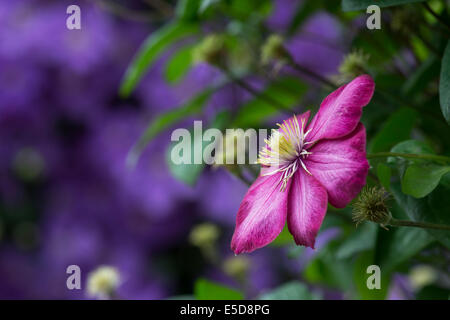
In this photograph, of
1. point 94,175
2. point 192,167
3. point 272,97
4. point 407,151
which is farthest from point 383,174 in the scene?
point 94,175

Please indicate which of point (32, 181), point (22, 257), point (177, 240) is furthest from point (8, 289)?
point (177, 240)

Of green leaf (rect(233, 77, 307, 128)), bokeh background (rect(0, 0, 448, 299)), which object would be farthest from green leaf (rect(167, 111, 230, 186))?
bokeh background (rect(0, 0, 448, 299))

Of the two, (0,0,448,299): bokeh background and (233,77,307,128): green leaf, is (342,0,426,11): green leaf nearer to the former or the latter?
(233,77,307,128): green leaf

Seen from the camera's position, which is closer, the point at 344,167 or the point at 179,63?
the point at 344,167

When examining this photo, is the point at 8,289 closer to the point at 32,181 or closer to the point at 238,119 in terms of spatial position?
the point at 32,181

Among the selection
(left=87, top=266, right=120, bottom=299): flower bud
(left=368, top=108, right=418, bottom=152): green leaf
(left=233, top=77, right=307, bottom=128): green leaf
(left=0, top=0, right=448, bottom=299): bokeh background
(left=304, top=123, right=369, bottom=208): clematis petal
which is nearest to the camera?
(left=304, top=123, right=369, bottom=208): clematis petal

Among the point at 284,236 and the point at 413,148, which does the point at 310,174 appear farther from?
the point at 284,236
